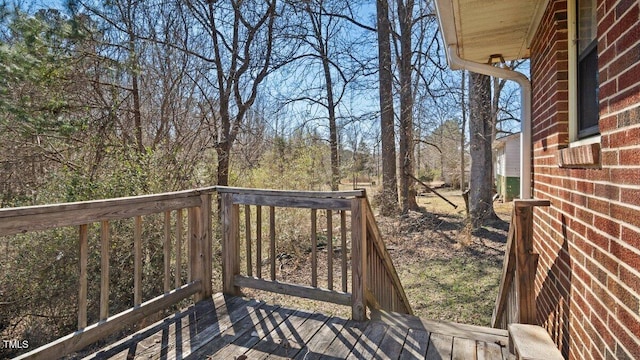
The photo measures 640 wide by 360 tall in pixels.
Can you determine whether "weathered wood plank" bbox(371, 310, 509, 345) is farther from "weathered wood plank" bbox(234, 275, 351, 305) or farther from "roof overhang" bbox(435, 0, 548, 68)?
"roof overhang" bbox(435, 0, 548, 68)

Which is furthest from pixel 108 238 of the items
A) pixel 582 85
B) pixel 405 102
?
pixel 405 102

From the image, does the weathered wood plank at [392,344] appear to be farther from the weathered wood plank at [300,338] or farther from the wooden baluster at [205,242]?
the wooden baluster at [205,242]

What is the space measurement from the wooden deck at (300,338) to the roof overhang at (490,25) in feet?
7.54

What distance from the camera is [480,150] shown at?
8688 mm

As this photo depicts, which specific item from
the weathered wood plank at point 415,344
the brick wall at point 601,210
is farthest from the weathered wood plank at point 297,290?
the brick wall at point 601,210

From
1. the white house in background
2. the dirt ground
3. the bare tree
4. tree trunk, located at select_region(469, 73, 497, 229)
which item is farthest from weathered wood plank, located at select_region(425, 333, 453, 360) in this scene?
the white house in background

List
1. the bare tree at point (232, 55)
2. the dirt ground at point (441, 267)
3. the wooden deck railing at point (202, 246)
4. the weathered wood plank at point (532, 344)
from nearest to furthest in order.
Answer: the weathered wood plank at point (532, 344), the wooden deck railing at point (202, 246), the dirt ground at point (441, 267), the bare tree at point (232, 55)

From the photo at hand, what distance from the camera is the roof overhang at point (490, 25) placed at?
2562 millimetres

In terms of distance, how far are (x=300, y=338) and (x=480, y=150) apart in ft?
25.2

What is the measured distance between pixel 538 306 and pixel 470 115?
651cm

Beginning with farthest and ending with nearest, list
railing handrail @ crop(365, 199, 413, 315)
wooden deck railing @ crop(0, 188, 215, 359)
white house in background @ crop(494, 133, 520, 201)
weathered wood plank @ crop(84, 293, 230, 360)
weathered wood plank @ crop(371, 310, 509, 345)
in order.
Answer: white house in background @ crop(494, 133, 520, 201) → railing handrail @ crop(365, 199, 413, 315) → weathered wood plank @ crop(371, 310, 509, 345) → weathered wood plank @ crop(84, 293, 230, 360) → wooden deck railing @ crop(0, 188, 215, 359)

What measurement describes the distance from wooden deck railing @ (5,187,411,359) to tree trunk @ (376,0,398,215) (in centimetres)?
663

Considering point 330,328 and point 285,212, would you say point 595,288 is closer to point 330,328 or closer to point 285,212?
point 330,328

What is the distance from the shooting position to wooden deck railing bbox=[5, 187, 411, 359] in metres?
2.10
